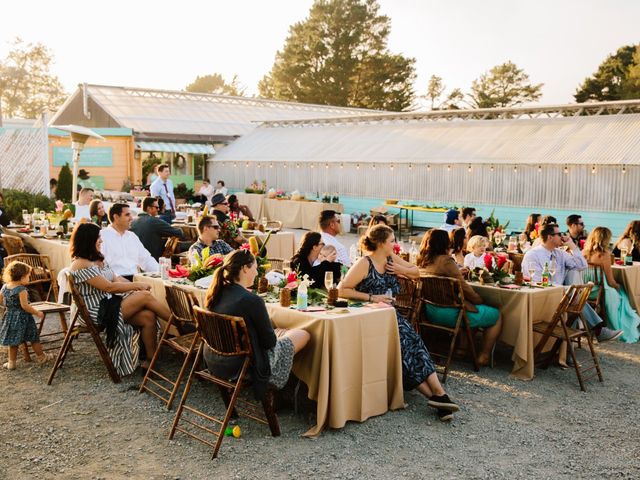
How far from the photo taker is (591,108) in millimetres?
20453

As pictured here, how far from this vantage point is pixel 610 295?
8789 mm

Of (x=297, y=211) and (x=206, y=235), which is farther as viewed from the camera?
(x=297, y=211)

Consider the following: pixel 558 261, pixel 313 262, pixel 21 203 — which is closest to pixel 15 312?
pixel 313 262

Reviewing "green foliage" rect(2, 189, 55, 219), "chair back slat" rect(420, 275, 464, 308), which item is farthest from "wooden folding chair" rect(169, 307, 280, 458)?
"green foliage" rect(2, 189, 55, 219)

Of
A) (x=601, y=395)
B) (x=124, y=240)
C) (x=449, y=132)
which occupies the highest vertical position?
(x=449, y=132)

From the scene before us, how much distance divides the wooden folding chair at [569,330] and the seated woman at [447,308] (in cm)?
45

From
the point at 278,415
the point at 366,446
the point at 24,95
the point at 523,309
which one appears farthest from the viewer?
the point at 24,95

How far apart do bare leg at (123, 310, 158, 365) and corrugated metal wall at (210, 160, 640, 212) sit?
571 inches

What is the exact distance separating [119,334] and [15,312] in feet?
4.09

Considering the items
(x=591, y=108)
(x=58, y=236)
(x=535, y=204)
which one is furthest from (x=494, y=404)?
(x=591, y=108)

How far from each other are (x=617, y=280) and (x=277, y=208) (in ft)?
48.5

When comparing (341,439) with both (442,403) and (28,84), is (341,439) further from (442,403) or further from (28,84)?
(28,84)

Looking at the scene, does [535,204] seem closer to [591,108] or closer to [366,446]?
[591,108]

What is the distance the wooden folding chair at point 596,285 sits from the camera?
28.9 ft
